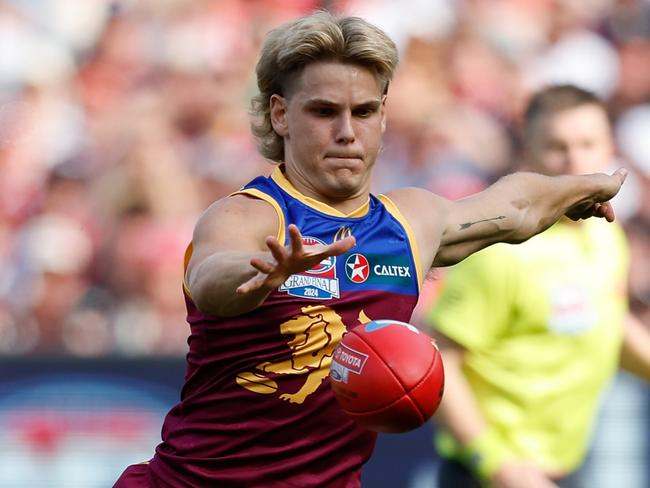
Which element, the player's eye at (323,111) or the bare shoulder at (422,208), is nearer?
the player's eye at (323,111)

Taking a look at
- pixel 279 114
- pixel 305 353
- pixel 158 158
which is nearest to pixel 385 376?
pixel 305 353

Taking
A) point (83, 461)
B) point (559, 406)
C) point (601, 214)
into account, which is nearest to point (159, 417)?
point (83, 461)

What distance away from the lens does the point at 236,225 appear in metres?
3.87

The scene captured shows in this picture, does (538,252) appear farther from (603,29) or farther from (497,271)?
(603,29)

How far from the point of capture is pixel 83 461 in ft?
27.6

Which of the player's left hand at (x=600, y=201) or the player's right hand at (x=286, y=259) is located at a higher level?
the player's left hand at (x=600, y=201)

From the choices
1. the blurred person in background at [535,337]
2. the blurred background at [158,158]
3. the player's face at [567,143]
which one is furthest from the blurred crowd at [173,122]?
the player's face at [567,143]

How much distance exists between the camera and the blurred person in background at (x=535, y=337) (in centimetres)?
572

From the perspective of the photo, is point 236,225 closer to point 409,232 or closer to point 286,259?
point 286,259

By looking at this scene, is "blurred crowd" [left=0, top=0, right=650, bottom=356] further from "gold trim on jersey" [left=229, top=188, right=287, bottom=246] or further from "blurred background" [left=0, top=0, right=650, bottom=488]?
"gold trim on jersey" [left=229, top=188, right=287, bottom=246]

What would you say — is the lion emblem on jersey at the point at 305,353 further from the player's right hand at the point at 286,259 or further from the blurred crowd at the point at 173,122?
the blurred crowd at the point at 173,122

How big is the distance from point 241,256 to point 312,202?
0.61 metres

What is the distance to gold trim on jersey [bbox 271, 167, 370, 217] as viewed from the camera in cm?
414

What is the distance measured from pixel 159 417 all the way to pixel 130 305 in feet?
3.16
